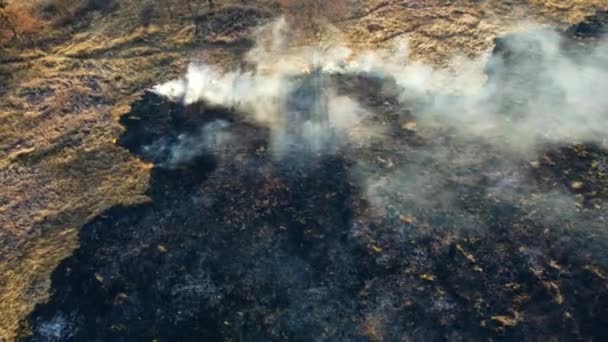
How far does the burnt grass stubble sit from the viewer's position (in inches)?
652

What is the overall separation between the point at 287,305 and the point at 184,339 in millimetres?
3497

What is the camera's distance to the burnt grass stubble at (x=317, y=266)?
16.6 meters

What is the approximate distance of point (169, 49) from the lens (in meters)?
28.5

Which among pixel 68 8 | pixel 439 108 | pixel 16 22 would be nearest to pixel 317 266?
pixel 439 108

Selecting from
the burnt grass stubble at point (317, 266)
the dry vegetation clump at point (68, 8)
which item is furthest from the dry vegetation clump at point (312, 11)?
the burnt grass stubble at point (317, 266)

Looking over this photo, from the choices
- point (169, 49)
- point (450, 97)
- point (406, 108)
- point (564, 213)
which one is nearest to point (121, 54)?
point (169, 49)

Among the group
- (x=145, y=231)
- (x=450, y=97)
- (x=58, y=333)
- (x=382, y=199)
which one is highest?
(x=450, y=97)

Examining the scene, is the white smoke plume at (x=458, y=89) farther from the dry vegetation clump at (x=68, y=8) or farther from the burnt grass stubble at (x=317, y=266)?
the dry vegetation clump at (x=68, y=8)

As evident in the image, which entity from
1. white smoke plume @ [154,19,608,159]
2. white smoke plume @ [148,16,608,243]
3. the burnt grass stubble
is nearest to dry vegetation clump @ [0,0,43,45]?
white smoke plume @ [148,16,608,243]

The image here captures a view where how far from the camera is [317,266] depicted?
1812 cm

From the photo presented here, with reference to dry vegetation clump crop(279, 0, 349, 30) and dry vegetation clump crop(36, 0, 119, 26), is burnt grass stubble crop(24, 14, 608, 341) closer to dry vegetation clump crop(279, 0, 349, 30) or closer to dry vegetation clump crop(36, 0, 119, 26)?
dry vegetation clump crop(279, 0, 349, 30)

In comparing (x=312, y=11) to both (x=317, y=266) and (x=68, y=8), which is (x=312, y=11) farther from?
(x=317, y=266)

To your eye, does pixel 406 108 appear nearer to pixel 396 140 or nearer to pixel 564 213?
pixel 396 140

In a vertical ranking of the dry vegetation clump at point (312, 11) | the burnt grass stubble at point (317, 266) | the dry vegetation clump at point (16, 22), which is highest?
the dry vegetation clump at point (312, 11)
